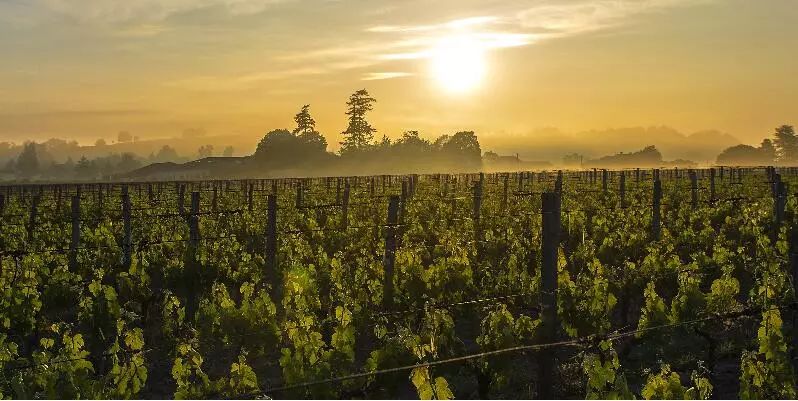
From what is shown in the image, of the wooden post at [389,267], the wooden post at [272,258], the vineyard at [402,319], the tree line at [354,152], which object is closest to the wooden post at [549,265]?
the vineyard at [402,319]

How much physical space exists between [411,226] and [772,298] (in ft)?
36.7

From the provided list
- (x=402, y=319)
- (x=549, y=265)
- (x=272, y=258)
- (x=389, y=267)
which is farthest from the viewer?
(x=389, y=267)

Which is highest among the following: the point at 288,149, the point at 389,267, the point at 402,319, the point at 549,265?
the point at 288,149

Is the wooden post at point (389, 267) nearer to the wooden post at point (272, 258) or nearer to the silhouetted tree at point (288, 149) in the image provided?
the wooden post at point (272, 258)

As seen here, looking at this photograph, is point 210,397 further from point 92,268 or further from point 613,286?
point 92,268

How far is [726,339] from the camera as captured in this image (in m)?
9.81

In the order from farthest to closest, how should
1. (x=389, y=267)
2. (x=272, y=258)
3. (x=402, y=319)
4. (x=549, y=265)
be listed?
(x=389, y=267), (x=272, y=258), (x=402, y=319), (x=549, y=265)

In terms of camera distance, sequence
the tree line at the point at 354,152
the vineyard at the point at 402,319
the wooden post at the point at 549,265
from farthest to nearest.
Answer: the tree line at the point at 354,152, the wooden post at the point at 549,265, the vineyard at the point at 402,319

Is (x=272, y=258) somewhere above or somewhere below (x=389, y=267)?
above

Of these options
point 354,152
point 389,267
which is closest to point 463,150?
point 354,152

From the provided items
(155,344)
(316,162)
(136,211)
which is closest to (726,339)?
(155,344)

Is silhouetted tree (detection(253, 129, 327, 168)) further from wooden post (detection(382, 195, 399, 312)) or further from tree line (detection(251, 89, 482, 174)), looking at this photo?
wooden post (detection(382, 195, 399, 312))

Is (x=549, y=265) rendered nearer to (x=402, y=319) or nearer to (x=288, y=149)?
(x=402, y=319)

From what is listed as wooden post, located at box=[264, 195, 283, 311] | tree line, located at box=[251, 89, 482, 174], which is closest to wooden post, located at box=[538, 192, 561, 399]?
wooden post, located at box=[264, 195, 283, 311]
